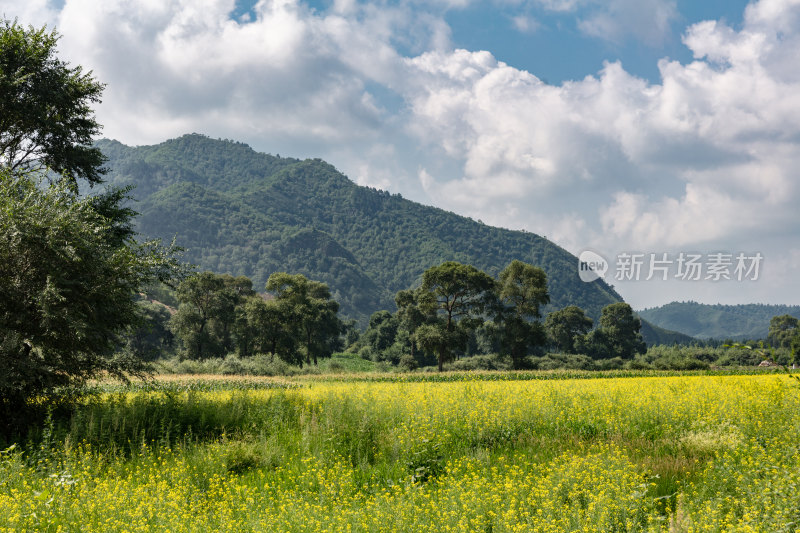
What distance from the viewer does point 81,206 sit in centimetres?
1235

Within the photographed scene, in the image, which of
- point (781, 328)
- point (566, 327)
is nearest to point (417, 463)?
point (566, 327)

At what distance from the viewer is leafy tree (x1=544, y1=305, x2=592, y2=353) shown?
94812mm

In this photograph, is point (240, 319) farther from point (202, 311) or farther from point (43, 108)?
point (43, 108)

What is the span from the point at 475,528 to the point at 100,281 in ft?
33.3

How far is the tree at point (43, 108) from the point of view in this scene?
16.5m

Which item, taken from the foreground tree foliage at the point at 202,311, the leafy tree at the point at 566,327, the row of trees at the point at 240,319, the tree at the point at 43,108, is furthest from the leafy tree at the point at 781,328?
the tree at the point at 43,108

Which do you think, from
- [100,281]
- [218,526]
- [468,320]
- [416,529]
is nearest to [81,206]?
[100,281]

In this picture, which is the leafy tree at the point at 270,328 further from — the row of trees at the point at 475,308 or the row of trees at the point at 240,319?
the row of trees at the point at 475,308

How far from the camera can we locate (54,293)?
10719 mm

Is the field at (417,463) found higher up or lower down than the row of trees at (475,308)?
lower down

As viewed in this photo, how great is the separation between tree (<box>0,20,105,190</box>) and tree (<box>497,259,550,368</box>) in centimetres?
4863

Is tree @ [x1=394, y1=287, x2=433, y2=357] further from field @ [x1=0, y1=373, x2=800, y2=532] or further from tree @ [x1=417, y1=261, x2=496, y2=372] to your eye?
field @ [x1=0, y1=373, x2=800, y2=532]

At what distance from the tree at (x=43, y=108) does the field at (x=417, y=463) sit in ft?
27.1

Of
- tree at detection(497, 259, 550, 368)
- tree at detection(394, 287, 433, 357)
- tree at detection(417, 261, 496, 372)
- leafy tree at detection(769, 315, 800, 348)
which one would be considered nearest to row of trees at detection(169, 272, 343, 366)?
tree at detection(394, 287, 433, 357)
